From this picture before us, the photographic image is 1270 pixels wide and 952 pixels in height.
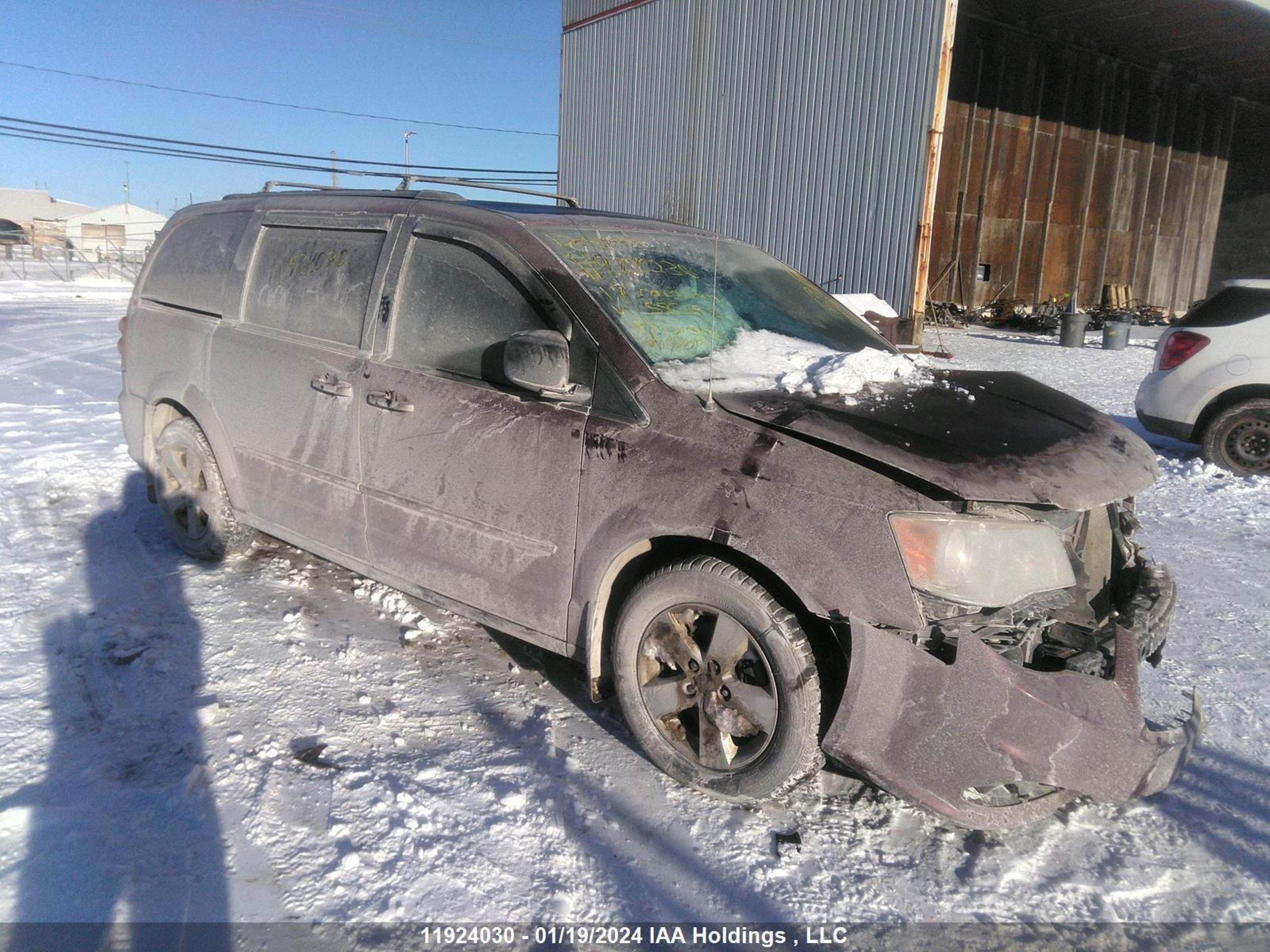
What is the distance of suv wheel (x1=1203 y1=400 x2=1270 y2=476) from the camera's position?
264 inches

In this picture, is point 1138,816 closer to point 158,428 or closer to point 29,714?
point 29,714

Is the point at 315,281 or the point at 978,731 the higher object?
the point at 315,281

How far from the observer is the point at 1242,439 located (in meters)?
6.80

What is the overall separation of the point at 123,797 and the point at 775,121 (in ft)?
56.0

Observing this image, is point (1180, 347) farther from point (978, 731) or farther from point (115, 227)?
point (115, 227)

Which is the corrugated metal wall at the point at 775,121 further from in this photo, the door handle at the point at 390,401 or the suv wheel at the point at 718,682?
the suv wheel at the point at 718,682

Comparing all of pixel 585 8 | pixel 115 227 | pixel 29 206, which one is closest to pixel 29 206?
pixel 29 206

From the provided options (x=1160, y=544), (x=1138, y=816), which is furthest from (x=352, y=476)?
(x=1160, y=544)

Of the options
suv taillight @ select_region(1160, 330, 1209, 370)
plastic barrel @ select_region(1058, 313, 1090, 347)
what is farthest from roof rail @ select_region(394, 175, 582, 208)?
plastic barrel @ select_region(1058, 313, 1090, 347)

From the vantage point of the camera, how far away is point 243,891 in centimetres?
235

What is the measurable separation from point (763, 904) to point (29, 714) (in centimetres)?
266

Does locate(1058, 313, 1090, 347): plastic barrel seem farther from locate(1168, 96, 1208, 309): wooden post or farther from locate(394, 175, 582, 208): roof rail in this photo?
locate(394, 175, 582, 208): roof rail

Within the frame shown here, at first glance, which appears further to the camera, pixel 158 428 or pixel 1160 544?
pixel 1160 544

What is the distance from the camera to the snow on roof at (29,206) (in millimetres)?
84188
